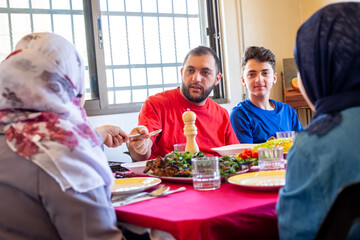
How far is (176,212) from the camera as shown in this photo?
1.22m

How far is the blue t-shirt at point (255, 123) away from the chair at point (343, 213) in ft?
7.16

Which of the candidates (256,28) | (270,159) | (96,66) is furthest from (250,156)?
(256,28)

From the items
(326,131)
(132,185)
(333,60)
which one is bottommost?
(132,185)

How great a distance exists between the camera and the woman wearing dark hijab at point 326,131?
104cm

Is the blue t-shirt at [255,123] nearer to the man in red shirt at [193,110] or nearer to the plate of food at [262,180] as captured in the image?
the man in red shirt at [193,110]

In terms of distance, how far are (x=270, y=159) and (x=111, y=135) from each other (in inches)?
27.3

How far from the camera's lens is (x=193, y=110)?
303 cm

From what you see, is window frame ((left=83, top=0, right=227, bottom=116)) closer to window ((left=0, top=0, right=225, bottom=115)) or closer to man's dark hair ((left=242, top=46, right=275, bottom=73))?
window ((left=0, top=0, right=225, bottom=115))

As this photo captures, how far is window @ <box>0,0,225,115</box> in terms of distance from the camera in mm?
3992

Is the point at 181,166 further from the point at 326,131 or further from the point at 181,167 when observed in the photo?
the point at 326,131

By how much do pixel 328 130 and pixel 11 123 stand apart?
87 centimetres

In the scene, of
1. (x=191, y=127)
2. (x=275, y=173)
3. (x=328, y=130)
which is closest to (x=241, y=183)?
(x=275, y=173)

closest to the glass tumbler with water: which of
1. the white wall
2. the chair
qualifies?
the chair

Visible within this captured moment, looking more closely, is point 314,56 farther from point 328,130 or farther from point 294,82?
point 294,82
